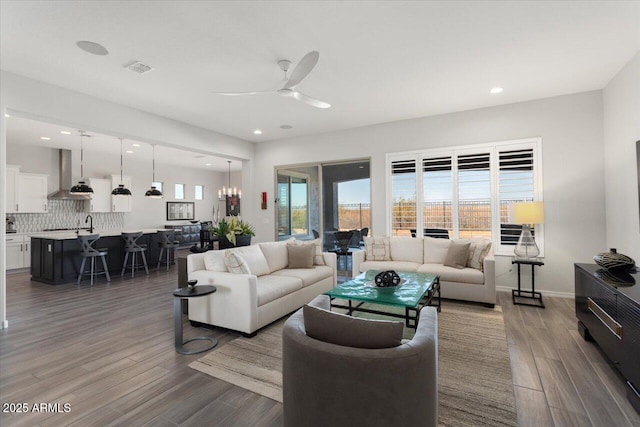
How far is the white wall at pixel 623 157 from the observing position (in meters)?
3.56

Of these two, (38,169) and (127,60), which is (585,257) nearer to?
(127,60)

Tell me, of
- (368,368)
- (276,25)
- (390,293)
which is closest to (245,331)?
(390,293)

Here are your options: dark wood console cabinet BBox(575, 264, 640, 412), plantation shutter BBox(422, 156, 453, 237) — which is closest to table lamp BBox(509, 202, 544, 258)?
plantation shutter BBox(422, 156, 453, 237)

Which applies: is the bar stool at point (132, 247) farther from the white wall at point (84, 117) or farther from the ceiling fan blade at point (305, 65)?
the ceiling fan blade at point (305, 65)

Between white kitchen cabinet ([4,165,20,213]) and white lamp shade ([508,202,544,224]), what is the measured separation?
10.6 metres

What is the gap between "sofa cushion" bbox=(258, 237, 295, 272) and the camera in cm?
466

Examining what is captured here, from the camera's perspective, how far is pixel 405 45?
10.5 ft

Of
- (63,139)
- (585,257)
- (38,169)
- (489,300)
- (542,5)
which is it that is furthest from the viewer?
(38,169)

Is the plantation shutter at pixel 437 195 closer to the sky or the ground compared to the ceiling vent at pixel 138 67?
closer to the ground

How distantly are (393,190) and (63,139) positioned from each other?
25.6 ft

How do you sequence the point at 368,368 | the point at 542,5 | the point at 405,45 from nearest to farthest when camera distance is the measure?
1. the point at 368,368
2. the point at 542,5
3. the point at 405,45

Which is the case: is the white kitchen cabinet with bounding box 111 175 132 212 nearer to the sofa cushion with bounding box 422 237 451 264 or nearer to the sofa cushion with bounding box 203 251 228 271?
the sofa cushion with bounding box 203 251 228 271

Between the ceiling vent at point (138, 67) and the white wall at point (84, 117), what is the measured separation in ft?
4.45

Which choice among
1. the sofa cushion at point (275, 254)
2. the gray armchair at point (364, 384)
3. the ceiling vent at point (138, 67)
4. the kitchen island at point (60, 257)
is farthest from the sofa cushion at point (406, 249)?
the kitchen island at point (60, 257)
